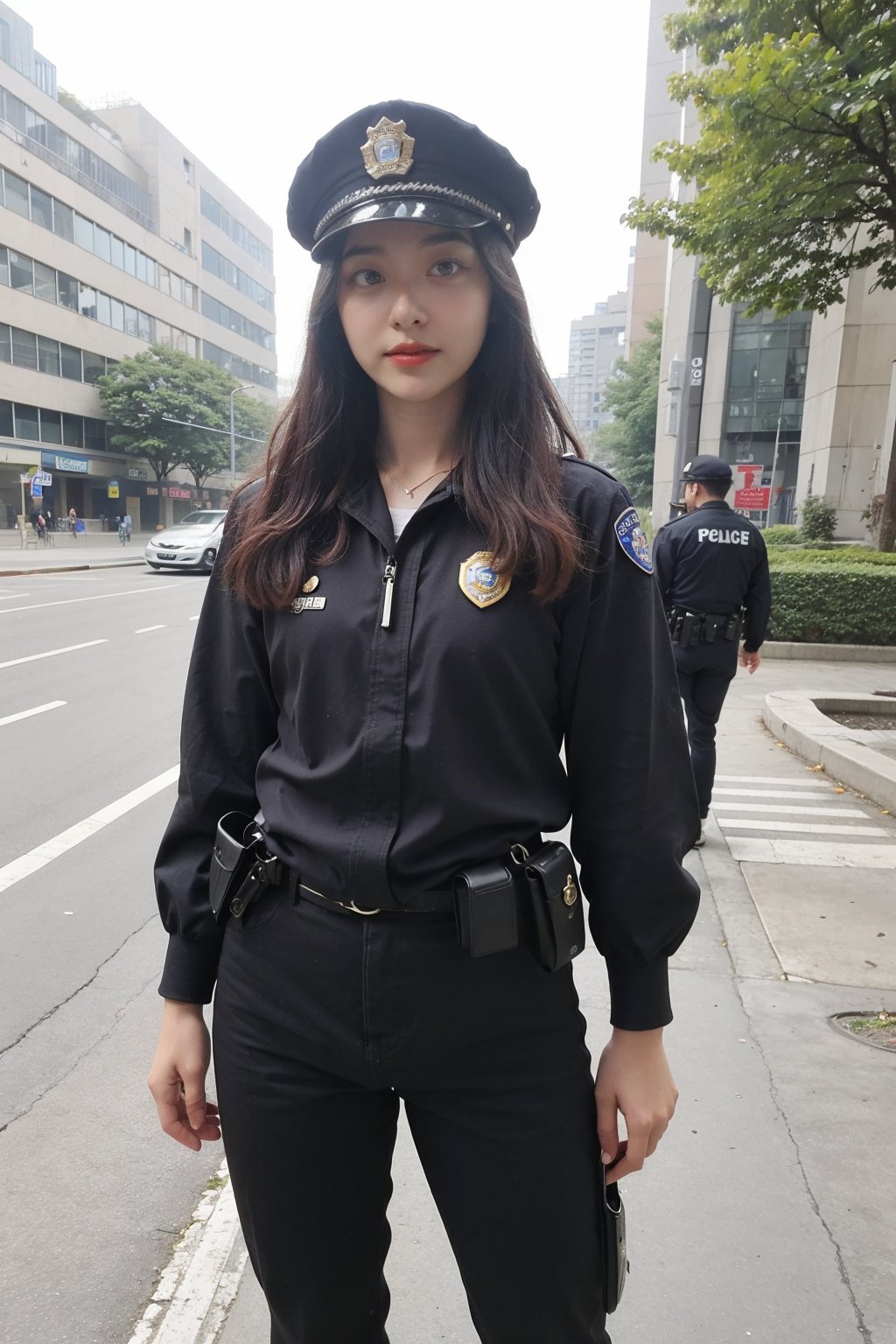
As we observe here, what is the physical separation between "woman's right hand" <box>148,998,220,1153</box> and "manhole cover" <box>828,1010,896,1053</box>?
2.38 meters

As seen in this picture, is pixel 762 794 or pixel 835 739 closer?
pixel 762 794

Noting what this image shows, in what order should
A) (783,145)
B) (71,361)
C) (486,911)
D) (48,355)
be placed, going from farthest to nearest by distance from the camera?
(71,361) → (48,355) → (783,145) → (486,911)

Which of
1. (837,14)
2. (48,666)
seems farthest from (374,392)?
(48,666)

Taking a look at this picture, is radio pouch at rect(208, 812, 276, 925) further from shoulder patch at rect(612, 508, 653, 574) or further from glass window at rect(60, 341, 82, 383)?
glass window at rect(60, 341, 82, 383)

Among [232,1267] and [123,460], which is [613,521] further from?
[123,460]

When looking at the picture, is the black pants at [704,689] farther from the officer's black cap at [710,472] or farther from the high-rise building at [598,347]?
the high-rise building at [598,347]

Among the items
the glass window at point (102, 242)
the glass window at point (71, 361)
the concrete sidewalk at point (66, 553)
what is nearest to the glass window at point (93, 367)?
the glass window at point (71, 361)

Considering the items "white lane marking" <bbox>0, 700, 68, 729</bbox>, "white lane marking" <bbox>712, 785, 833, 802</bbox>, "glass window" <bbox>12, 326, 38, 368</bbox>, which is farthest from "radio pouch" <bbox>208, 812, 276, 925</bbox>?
"glass window" <bbox>12, 326, 38, 368</bbox>

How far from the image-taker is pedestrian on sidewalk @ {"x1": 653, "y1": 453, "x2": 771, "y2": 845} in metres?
4.69

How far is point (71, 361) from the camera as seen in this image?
125ft

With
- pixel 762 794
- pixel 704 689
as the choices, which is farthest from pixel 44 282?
pixel 704 689

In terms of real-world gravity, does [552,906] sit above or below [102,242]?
below

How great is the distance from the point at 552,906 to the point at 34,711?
23.5 feet

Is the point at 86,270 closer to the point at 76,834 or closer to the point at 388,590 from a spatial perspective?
the point at 76,834
